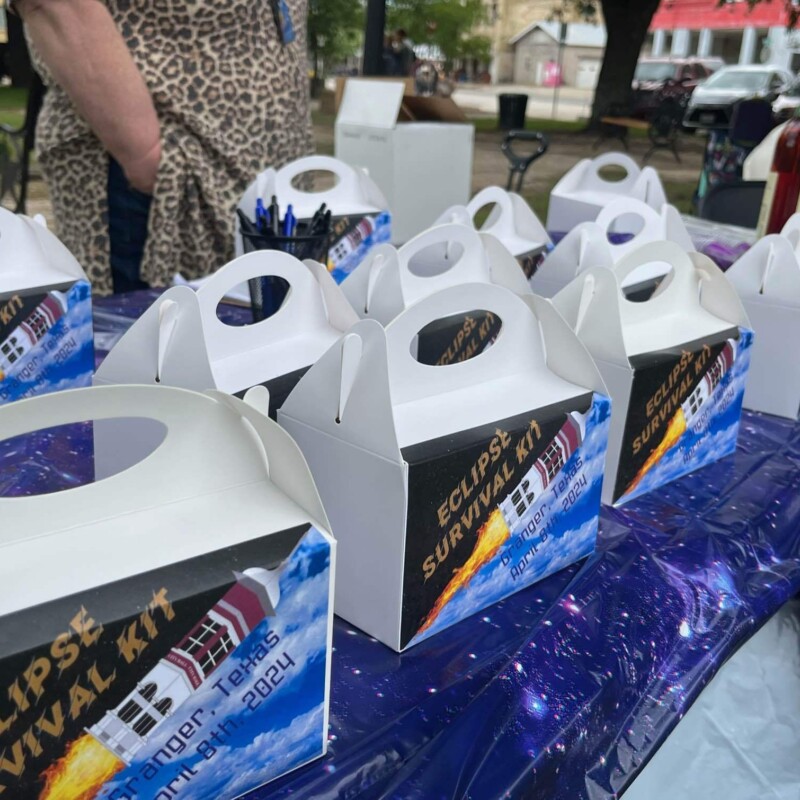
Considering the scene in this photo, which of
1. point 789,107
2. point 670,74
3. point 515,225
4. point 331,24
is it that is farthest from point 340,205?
point 670,74

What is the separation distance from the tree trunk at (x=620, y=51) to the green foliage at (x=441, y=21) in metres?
3.37

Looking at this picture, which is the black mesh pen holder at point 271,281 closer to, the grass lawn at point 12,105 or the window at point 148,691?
the window at point 148,691

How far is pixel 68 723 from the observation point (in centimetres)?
38

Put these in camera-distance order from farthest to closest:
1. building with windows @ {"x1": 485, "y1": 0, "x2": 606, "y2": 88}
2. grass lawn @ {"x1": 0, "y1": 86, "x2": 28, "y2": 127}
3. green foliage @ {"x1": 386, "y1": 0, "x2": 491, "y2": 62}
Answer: building with windows @ {"x1": 485, "y1": 0, "x2": 606, "y2": 88}
green foliage @ {"x1": 386, "y1": 0, "x2": 491, "y2": 62}
grass lawn @ {"x1": 0, "y1": 86, "x2": 28, "y2": 127}

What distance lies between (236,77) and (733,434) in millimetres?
992

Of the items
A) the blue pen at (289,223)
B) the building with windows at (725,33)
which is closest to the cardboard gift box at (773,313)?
the blue pen at (289,223)

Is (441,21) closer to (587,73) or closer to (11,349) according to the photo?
(587,73)

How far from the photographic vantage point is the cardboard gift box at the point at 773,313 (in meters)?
0.96

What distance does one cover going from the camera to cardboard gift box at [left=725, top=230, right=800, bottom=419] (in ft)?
3.14

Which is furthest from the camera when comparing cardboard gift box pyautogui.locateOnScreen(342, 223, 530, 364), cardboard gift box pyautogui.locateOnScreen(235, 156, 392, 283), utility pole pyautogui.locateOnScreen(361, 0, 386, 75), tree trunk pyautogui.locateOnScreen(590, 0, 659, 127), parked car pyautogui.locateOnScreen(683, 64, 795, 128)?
parked car pyautogui.locateOnScreen(683, 64, 795, 128)

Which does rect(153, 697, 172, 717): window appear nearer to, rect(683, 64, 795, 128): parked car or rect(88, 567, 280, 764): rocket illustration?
rect(88, 567, 280, 764): rocket illustration

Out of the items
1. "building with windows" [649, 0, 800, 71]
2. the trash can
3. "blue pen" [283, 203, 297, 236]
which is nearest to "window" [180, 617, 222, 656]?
"blue pen" [283, 203, 297, 236]

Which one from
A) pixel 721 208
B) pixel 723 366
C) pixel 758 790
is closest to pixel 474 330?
pixel 723 366

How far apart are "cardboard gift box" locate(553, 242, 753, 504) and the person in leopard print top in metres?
0.85
